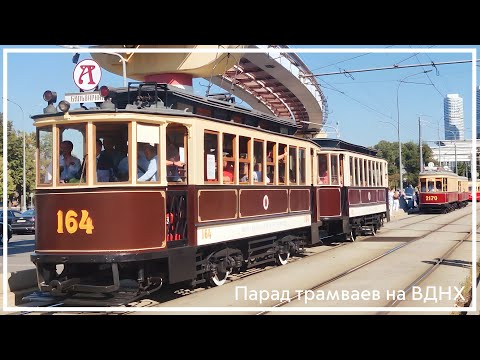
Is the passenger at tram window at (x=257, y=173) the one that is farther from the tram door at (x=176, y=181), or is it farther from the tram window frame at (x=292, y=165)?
the tram door at (x=176, y=181)

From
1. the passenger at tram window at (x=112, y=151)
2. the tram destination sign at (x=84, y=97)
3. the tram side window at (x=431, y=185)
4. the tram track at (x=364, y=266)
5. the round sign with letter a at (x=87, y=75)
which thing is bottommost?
the tram track at (x=364, y=266)

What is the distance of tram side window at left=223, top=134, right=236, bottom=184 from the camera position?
30.1 feet

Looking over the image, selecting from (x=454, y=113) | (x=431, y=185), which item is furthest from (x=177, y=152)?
(x=431, y=185)

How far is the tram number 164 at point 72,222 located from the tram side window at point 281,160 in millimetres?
4917

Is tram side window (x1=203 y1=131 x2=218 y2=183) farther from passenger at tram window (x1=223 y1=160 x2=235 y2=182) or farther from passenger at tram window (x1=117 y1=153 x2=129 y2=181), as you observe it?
passenger at tram window (x1=117 y1=153 x2=129 y2=181)

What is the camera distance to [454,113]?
815 centimetres

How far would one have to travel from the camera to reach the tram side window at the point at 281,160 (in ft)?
36.7

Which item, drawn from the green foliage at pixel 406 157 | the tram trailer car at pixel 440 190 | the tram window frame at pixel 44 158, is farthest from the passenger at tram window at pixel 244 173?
the tram trailer car at pixel 440 190

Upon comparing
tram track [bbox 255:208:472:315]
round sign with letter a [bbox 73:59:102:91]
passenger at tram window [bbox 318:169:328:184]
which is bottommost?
tram track [bbox 255:208:472:315]

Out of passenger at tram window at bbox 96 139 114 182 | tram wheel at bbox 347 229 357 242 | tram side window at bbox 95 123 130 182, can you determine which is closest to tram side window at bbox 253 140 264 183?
tram side window at bbox 95 123 130 182

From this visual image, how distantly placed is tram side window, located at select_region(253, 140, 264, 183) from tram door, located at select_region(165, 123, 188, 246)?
2173mm

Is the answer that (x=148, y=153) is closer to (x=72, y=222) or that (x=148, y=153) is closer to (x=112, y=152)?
(x=112, y=152)

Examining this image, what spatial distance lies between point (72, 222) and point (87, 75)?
2.10 metres

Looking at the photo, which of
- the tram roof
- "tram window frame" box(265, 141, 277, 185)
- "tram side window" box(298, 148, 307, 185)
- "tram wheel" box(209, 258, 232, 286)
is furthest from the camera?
the tram roof
